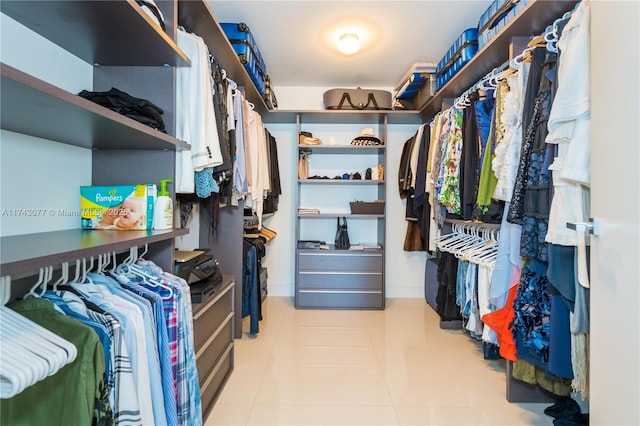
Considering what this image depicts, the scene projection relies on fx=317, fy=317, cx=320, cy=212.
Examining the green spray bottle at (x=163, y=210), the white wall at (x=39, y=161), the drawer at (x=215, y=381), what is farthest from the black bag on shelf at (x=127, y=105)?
the drawer at (x=215, y=381)

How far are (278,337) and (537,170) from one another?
2.02 metres

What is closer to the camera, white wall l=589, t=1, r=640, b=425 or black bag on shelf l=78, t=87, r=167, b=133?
white wall l=589, t=1, r=640, b=425

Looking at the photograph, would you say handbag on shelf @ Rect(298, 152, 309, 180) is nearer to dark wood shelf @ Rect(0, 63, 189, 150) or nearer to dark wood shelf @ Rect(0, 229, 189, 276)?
dark wood shelf @ Rect(0, 63, 189, 150)

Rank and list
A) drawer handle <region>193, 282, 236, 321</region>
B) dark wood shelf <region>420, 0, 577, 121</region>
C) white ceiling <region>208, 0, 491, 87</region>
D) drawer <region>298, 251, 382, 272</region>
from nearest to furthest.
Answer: drawer handle <region>193, 282, 236, 321</region> → dark wood shelf <region>420, 0, 577, 121</region> → white ceiling <region>208, 0, 491, 87</region> → drawer <region>298, 251, 382, 272</region>

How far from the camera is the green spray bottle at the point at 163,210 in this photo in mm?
1241

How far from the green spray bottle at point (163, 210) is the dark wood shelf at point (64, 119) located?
0.18 metres

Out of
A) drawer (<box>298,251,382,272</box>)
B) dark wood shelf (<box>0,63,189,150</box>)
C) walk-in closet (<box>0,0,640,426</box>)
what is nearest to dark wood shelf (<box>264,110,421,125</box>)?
walk-in closet (<box>0,0,640,426</box>)

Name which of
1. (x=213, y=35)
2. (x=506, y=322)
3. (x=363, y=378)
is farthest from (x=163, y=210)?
(x=506, y=322)

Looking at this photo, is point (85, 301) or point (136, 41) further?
point (136, 41)

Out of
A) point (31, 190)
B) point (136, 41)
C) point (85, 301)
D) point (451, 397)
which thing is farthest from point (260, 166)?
point (451, 397)

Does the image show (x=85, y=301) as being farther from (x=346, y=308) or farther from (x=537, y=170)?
(x=346, y=308)

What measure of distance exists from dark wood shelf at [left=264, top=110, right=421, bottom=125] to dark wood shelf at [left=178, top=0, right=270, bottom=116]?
751mm

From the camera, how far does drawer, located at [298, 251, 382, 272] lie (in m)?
3.11

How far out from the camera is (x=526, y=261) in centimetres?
152
